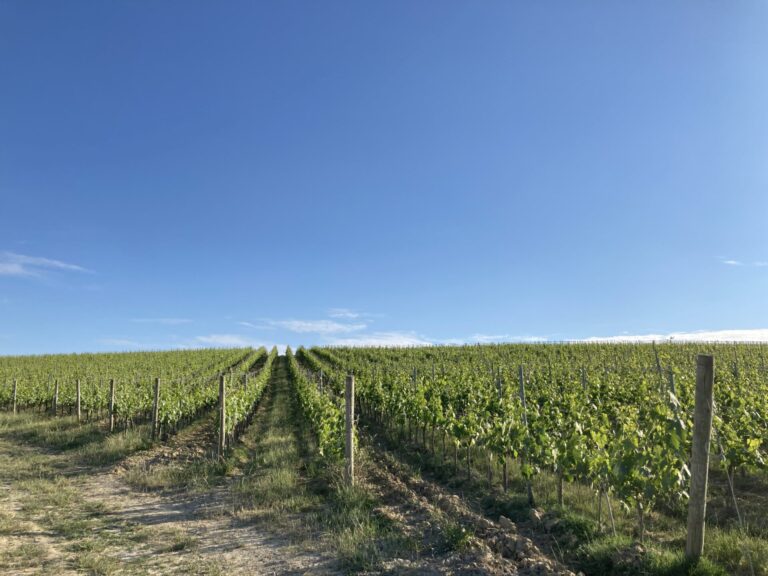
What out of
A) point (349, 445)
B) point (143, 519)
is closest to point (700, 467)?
point (349, 445)

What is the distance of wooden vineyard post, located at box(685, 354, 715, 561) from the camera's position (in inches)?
180

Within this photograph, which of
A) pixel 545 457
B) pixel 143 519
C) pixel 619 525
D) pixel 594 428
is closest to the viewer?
pixel 619 525

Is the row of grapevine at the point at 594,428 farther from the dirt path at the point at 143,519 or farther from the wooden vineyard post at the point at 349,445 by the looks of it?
the dirt path at the point at 143,519

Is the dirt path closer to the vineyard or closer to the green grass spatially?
the vineyard

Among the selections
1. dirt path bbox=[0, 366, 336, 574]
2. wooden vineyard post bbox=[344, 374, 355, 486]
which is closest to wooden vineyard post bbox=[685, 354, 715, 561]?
dirt path bbox=[0, 366, 336, 574]

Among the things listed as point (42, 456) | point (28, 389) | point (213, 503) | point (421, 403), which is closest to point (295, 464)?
point (213, 503)

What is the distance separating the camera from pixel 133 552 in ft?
19.5

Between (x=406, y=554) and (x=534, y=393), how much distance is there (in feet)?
29.5

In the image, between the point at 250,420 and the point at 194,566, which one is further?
the point at 250,420

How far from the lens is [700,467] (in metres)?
4.58

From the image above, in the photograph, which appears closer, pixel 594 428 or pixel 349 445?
pixel 594 428

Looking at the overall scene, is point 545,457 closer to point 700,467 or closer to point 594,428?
point 594,428

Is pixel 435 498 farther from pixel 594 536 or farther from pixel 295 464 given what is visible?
pixel 295 464

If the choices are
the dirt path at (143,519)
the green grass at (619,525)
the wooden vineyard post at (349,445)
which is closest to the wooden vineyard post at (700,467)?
the green grass at (619,525)
